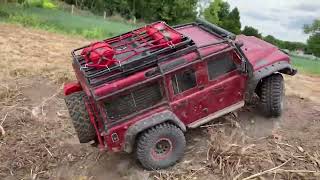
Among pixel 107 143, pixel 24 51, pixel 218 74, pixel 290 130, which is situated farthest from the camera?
pixel 24 51

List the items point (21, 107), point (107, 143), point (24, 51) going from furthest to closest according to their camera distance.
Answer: point (24, 51)
point (21, 107)
point (107, 143)

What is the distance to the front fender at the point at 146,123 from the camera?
8.06 meters

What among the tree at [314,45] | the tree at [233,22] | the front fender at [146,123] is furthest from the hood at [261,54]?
the tree at [314,45]

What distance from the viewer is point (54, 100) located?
11.8 meters

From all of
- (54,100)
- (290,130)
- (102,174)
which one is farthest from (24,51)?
(290,130)

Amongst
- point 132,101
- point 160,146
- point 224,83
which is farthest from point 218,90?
point 132,101

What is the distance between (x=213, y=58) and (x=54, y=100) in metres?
4.68

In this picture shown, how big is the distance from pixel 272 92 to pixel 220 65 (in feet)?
3.84

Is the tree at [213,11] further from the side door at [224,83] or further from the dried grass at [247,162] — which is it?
the dried grass at [247,162]

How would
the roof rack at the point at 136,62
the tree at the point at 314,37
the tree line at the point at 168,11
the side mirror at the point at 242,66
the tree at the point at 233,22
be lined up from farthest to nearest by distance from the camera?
the tree at the point at 314,37 < the tree line at the point at 168,11 < the tree at the point at 233,22 < the side mirror at the point at 242,66 < the roof rack at the point at 136,62

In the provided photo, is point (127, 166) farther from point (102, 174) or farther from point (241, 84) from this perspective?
point (241, 84)

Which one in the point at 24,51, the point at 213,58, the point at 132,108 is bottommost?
the point at 24,51

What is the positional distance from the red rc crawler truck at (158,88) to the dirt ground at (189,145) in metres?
0.49

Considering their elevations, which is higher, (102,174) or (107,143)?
(107,143)
